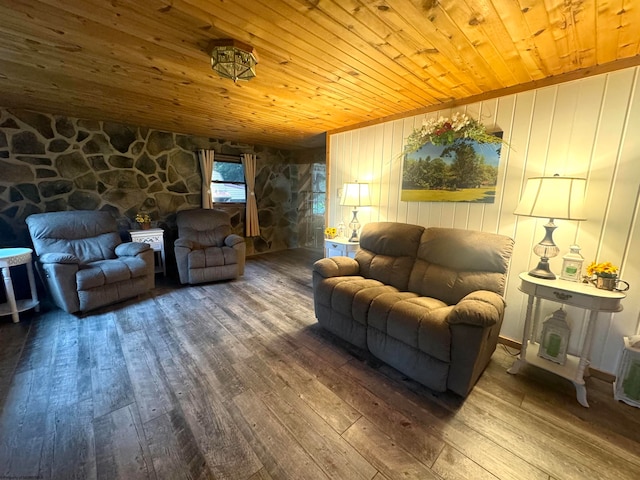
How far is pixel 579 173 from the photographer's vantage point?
6.45ft

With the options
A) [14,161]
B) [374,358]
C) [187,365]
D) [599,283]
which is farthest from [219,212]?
Answer: [599,283]

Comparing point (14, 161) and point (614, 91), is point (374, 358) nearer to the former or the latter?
point (614, 91)

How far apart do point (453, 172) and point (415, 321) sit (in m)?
1.63

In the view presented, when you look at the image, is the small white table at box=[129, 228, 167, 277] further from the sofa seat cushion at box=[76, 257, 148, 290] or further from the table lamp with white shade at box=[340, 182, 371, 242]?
the table lamp with white shade at box=[340, 182, 371, 242]

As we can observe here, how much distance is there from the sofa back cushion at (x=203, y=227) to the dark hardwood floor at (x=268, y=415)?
1.73 m

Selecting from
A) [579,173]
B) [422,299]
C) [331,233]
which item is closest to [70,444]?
[422,299]

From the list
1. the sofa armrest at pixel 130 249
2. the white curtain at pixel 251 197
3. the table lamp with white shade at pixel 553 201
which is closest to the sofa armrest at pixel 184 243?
the sofa armrest at pixel 130 249

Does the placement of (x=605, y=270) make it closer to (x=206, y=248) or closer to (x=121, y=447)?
(x=121, y=447)

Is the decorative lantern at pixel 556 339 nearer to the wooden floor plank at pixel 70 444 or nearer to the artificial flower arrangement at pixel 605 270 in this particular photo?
the artificial flower arrangement at pixel 605 270

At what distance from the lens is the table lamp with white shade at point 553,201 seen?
1724 mm

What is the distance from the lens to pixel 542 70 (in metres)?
1.93

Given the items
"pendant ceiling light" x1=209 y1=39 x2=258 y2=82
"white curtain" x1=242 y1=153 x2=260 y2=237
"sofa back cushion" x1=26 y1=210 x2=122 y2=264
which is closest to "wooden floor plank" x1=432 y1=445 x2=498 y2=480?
"pendant ceiling light" x1=209 y1=39 x2=258 y2=82

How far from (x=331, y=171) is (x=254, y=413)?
3191 millimetres

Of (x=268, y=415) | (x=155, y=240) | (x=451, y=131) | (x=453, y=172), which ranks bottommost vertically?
(x=268, y=415)
